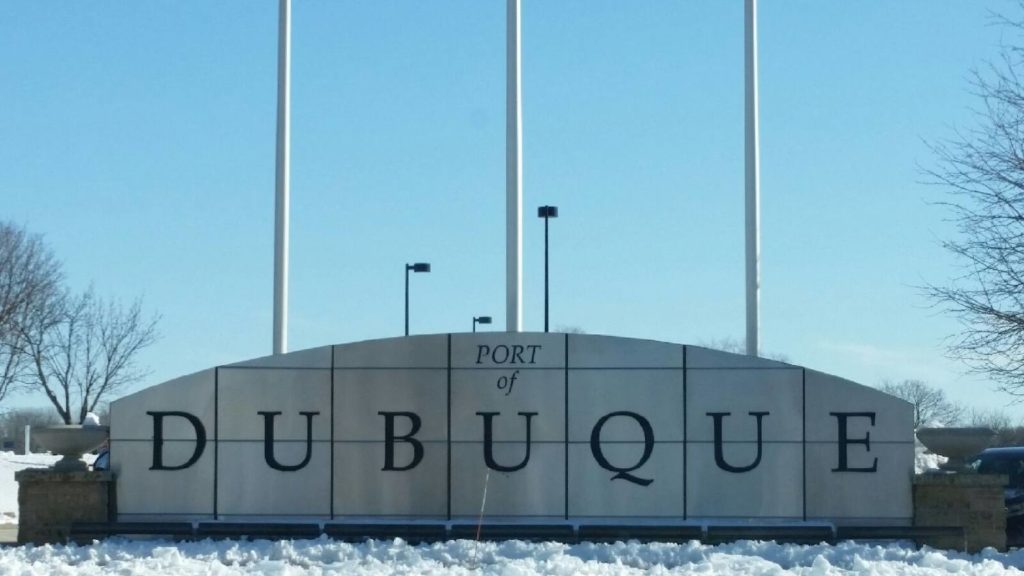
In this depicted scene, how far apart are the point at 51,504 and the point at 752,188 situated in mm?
9602

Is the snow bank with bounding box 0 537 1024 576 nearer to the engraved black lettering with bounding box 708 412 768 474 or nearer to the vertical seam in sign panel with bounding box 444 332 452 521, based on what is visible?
the vertical seam in sign panel with bounding box 444 332 452 521

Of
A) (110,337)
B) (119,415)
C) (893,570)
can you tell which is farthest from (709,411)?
(110,337)

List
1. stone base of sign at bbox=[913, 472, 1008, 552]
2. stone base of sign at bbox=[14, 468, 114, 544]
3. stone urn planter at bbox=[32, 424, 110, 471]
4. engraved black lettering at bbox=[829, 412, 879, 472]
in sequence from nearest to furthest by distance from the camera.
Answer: stone base of sign at bbox=[913, 472, 1008, 552]
stone base of sign at bbox=[14, 468, 114, 544]
stone urn planter at bbox=[32, 424, 110, 471]
engraved black lettering at bbox=[829, 412, 879, 472]

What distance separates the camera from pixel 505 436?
1739cm

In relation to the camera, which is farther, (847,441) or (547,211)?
(547,211)

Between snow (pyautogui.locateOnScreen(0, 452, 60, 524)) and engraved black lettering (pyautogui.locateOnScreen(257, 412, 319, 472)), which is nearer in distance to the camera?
engraved black lettering (pyautogui.locateOnScreen(257, 412, 319, 472))

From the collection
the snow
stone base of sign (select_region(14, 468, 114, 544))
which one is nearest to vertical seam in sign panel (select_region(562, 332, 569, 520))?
stone base of sign (select_region(14, 468, 114, 544))

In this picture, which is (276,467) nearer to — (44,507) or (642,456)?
(44,507)

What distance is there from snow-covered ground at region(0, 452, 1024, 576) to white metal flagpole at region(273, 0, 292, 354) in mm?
4181

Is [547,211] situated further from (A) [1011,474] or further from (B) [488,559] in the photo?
(B) [488,559]

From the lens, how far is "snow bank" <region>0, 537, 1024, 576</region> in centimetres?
1423

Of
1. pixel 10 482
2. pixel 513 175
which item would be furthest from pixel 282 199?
pixel 10 482

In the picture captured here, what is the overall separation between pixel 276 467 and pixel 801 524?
20.7 ft

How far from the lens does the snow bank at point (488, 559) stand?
46.7ft
